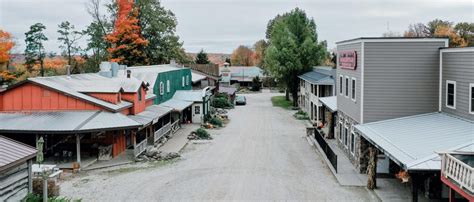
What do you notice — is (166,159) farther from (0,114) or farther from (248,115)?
(248,115)

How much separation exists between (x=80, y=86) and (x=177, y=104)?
13236 mm

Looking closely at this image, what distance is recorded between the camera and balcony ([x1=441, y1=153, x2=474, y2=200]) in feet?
41.6

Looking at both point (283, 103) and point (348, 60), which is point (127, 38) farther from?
point (348, 60)

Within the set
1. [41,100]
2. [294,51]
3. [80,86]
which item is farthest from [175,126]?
[294,51]

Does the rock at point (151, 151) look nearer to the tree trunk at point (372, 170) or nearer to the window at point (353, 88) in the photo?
the window at point (353, 88)

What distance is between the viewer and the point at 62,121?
25.5 meters

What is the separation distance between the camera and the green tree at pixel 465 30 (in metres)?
68.0

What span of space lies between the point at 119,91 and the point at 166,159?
496cm

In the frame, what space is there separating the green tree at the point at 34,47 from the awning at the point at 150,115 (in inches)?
1311

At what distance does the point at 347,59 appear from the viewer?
27000mm

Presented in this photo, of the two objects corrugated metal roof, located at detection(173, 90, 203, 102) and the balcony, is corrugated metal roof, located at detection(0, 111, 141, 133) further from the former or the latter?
corrugated metal roof, located at detection(173, 90, 203, 102)

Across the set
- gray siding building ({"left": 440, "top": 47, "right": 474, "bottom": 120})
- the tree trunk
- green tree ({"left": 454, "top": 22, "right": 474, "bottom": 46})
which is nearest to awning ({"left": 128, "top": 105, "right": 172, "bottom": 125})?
the tree trunk

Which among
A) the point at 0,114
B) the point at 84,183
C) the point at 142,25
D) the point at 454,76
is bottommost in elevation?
the point at 84,183

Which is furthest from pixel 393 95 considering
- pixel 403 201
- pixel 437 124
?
pixel 403 201
